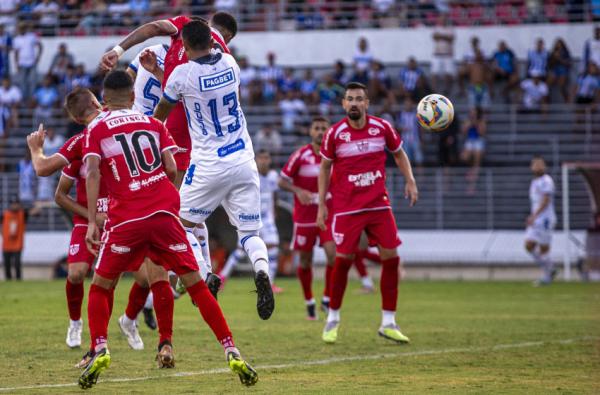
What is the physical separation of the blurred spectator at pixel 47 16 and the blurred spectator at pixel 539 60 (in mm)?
15003

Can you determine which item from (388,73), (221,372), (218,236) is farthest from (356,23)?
(221,372)

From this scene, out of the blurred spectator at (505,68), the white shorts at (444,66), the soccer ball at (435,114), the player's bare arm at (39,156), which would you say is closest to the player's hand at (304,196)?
the soccer ball at (435,114)

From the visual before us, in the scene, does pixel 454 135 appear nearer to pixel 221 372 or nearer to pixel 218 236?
pixel 218 236

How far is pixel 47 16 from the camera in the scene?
35469 mm

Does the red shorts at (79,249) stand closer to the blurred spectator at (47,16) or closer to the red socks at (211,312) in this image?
the red socks at (211,312)

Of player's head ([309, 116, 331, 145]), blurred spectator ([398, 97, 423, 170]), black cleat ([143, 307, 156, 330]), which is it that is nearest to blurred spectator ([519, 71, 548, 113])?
blurred spectator ([398, 97, 423, 170])

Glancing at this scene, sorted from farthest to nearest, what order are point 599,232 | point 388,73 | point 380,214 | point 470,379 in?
point 388,73 < point 599,232 < point 380,214 < point 470,379

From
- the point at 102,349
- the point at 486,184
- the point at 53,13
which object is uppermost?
the point at 53,13

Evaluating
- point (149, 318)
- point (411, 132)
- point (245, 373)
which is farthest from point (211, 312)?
point (411, 132)

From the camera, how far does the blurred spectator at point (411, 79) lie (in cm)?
2989

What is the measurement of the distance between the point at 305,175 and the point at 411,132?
11957 mm

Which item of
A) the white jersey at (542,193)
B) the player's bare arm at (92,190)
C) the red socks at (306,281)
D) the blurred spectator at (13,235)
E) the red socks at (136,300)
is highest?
the player's bare arm at (92,190)

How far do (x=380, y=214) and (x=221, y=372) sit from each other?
3.56m

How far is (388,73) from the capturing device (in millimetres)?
32781
